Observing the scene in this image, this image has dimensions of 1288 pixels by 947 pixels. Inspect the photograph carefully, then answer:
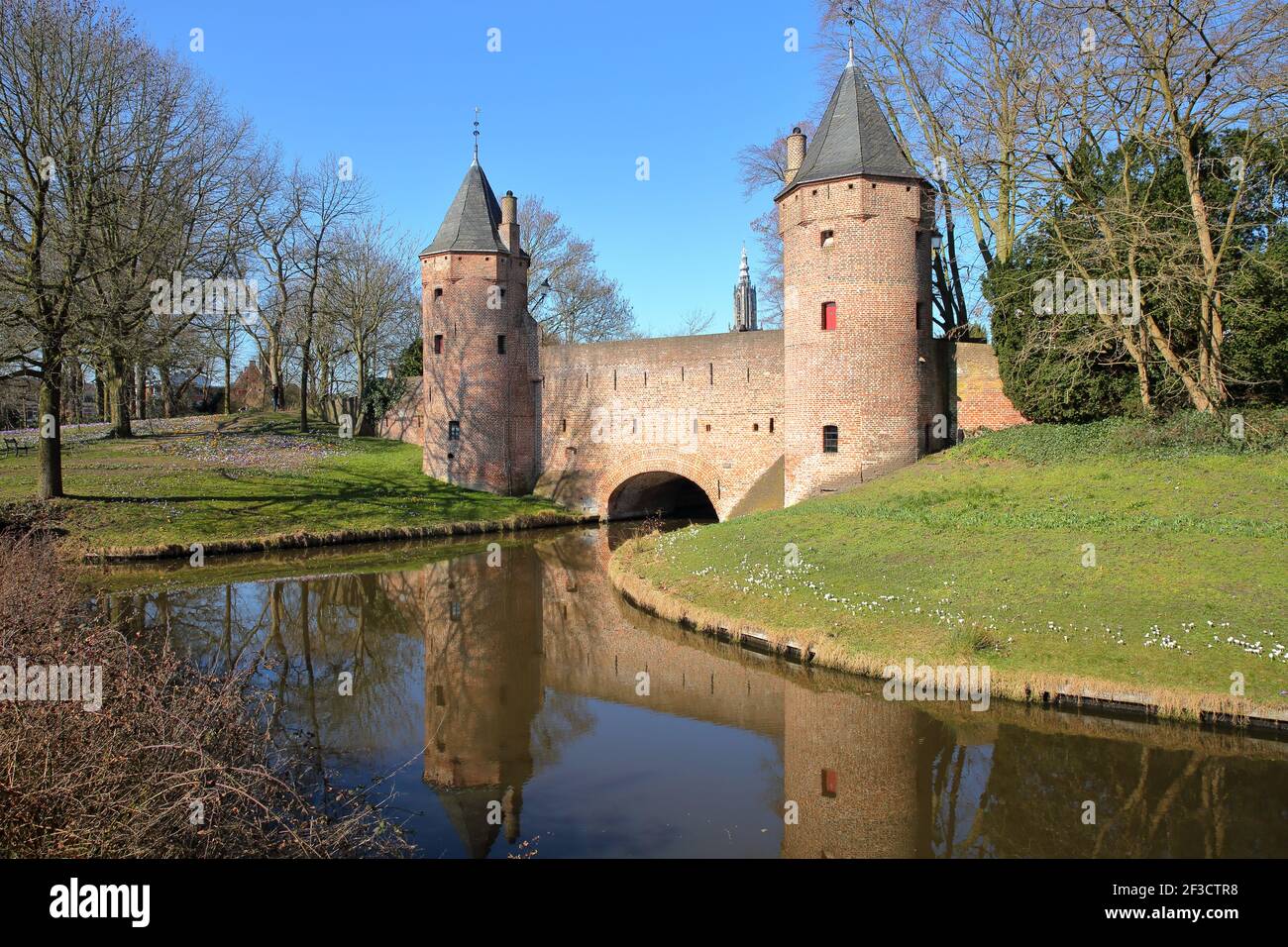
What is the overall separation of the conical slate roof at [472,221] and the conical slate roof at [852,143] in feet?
32.5

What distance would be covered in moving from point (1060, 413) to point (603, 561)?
950 centimetres

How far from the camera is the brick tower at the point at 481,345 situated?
25.0 meters

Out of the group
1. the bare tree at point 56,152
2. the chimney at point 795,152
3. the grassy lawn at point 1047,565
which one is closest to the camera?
the grassy lawn at point 1047,565

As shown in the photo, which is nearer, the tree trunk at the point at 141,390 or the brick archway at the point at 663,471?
the brick archway at the point at 663,471

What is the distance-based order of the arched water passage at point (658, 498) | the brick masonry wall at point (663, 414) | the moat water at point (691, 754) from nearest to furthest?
the moat water at point (691, 754) < the brick masonry wall at point (663, 414) < the arched water passage at point (658, 498)

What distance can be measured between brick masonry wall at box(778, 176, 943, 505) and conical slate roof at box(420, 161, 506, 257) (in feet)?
34.8

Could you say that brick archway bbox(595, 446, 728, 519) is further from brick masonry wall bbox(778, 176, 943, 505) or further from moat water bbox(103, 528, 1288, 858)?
moat water bbox(103, 528, 1288, 858)

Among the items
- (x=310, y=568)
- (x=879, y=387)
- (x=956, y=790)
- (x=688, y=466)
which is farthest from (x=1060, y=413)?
(x=310, y=568)

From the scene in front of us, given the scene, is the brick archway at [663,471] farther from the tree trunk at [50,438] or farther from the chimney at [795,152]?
the tree trunk at [50,438]

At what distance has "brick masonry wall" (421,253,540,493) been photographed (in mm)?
25000

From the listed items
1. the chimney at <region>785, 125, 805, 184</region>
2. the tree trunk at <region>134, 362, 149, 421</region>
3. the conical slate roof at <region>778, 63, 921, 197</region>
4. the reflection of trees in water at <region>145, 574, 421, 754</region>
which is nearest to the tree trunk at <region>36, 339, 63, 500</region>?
the reflection of trees in water at <region>145, 574, 421, 754</region>

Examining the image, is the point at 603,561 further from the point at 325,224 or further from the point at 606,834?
the point at 325,224

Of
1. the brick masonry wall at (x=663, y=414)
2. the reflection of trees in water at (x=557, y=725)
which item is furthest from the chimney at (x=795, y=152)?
the reflection of trees in water at (x=557, y=725)

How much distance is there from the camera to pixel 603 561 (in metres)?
18.5
